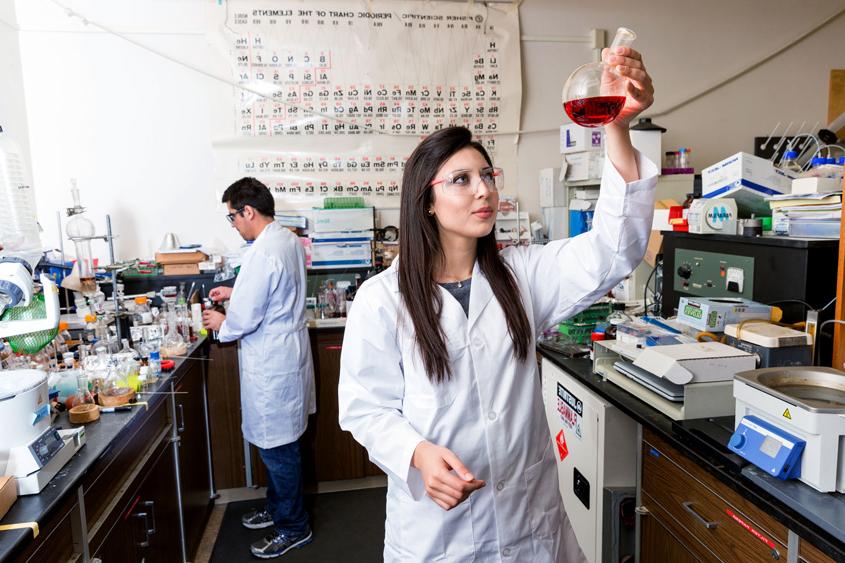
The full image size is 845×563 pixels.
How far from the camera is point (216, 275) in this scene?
3221 millimetres

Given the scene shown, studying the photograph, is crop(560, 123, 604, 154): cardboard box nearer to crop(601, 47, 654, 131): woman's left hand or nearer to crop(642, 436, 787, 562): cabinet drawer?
crop(642, 436, 787, 562): cabinet drawer

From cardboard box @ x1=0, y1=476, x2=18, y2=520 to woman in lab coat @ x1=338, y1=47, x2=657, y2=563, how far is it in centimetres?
65

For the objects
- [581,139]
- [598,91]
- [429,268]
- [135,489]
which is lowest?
[135,489]

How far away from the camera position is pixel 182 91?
11.1 ft

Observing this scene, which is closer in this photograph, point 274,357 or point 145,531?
point 145,531

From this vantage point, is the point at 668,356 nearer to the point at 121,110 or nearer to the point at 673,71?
the point at 673,71

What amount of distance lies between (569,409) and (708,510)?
748 millimetres

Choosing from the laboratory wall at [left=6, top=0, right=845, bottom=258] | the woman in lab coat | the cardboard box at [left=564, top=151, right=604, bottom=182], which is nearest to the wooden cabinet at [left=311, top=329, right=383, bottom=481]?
the laboratory wall at [left=6, top=0, right=845, bottom=258]

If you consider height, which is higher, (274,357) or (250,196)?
(250,196)

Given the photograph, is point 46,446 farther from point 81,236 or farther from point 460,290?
point 81,236

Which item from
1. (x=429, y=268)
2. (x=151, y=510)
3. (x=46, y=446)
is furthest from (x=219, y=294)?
(x=429, y=268)

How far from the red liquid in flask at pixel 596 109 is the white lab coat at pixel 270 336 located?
172 cm

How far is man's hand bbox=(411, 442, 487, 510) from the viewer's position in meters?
0.96

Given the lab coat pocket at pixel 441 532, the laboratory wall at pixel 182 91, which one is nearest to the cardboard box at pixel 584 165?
the laboratory wall at pixel 182 91
